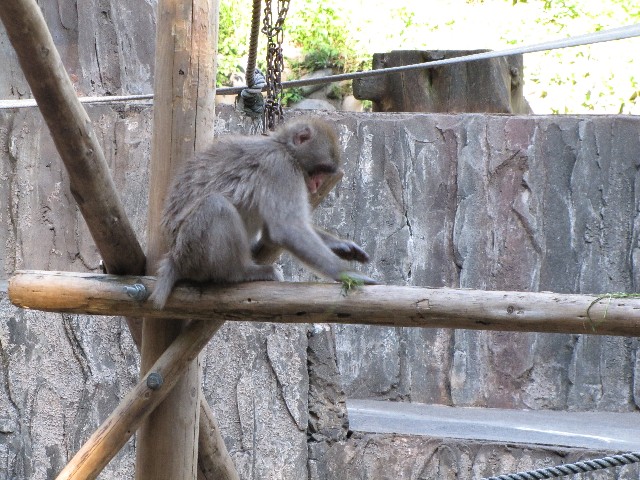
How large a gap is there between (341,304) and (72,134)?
1149mm

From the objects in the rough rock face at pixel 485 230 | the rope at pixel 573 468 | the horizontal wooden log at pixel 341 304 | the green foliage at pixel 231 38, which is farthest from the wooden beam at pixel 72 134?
the green foliage at pixel 231 38

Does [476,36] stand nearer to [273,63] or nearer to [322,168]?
[273,63]

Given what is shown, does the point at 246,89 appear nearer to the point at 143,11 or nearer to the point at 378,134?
the point at 378,134

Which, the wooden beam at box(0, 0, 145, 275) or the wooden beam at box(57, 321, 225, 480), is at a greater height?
the wooden beam at box(0, 0, 145, 275)

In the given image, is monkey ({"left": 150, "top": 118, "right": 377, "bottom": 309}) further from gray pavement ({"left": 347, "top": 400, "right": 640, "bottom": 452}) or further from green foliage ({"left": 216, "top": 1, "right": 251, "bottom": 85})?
green foliage ({"left": 216, "top": 1, "right": 251, "bottom": 85})

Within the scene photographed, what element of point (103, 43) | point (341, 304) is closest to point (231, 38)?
point (103, 43)

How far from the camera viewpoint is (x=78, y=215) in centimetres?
631

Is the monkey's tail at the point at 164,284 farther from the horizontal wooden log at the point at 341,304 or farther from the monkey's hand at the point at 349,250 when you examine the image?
the monkey's hand at the point at 349,250

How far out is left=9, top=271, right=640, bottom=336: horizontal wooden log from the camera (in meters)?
3.08

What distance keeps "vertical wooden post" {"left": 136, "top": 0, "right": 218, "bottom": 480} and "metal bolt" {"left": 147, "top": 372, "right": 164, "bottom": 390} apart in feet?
0.67

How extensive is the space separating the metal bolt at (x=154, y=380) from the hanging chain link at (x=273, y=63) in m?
1.34

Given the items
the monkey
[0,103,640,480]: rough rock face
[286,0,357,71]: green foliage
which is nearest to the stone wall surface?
[0,103,640,480]: rough rock face

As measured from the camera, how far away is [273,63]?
4.29 m

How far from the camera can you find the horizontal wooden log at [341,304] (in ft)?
10.1
